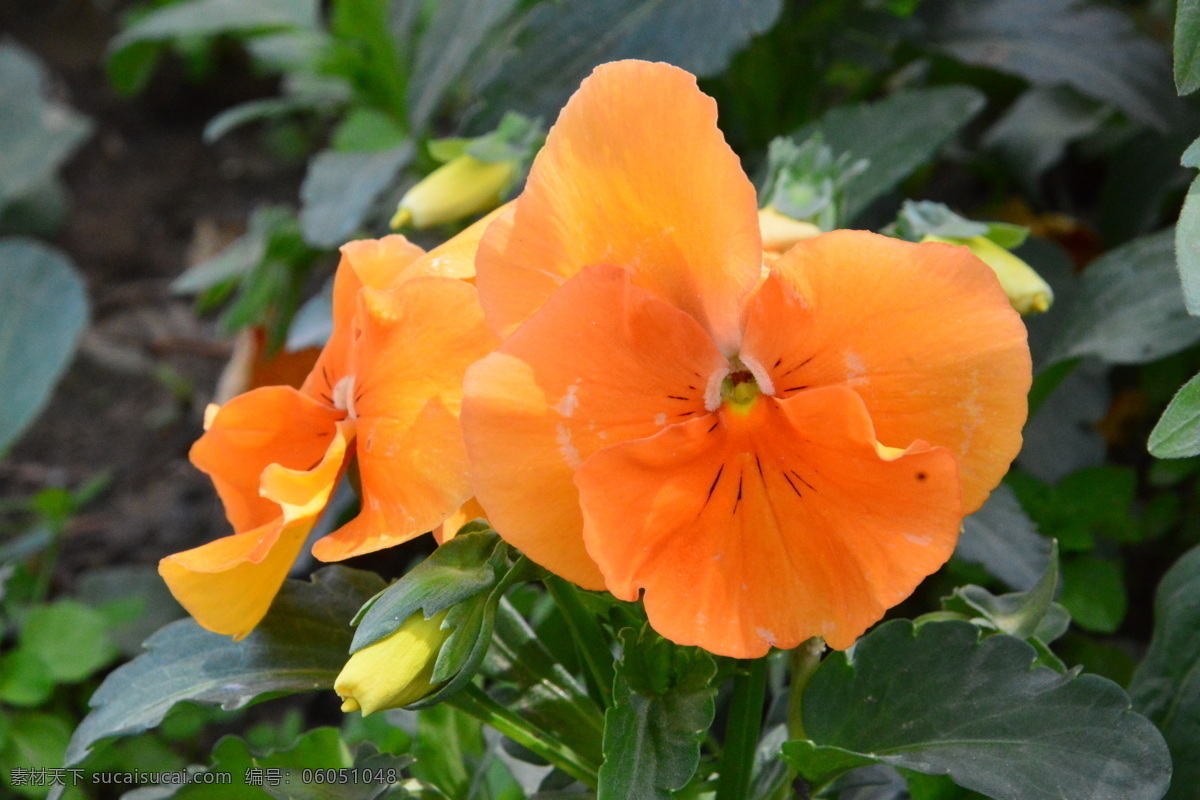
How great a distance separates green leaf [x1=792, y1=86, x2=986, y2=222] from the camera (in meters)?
1.11

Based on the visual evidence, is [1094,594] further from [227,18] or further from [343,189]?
[227,18]

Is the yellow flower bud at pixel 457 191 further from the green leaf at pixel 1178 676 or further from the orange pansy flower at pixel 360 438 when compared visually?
the green leaf at pixel 1178 676

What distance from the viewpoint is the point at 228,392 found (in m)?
1.63

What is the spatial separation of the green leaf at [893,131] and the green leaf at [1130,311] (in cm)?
21

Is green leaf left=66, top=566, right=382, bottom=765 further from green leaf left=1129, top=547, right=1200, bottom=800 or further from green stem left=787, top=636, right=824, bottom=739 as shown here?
green leaf left=1129, top=547, right=1200, bottom=800

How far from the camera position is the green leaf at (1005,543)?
905 millimetres

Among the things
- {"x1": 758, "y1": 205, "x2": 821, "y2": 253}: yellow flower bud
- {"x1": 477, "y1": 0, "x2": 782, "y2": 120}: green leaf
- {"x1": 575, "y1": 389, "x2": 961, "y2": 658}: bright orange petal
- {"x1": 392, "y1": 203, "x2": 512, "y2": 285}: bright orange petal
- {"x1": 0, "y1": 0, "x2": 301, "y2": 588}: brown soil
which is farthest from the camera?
{"x1": 0, "y1": 0, "x2": 301, "y2": 588}: brown soil

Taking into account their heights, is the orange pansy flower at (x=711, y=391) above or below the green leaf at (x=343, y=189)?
above

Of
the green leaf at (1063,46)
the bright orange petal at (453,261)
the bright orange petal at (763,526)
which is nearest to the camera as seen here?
the bright orange petal at (763,526)

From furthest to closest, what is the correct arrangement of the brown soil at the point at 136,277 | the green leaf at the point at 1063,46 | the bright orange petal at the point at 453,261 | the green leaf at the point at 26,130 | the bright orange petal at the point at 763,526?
the green leaf at the point at 26,130, the brown soil at the point at 136,277, the green leaf at the point at 1063,46, the bright orange petal at the point at 453,261, the bright orange petal at the point at 763,526

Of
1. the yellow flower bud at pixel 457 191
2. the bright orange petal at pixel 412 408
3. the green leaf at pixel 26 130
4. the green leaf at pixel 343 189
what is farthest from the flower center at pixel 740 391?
the green leaf at pixel 26 130

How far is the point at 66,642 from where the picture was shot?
1.22 metres

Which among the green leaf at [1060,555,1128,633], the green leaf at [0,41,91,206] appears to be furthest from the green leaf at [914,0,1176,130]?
the green leaf at [0,41,91,206]

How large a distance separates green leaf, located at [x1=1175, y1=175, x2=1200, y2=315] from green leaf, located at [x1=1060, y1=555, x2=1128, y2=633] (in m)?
0.51
